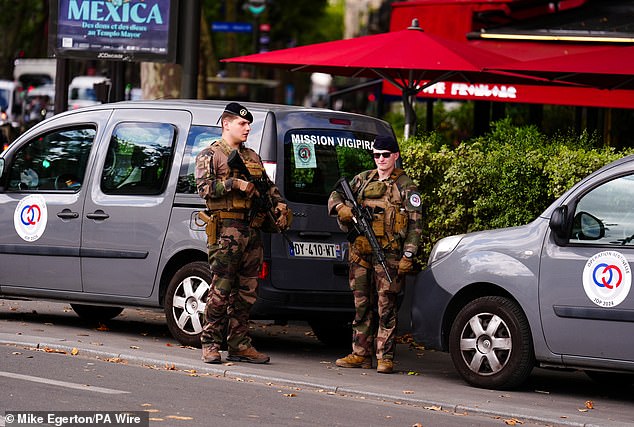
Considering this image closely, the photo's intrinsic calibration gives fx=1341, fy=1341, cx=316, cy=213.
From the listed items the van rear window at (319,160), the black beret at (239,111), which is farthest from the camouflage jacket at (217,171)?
the van rear window at (319,160)

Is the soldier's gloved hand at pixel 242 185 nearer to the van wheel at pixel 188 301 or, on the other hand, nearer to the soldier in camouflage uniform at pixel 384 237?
the soldier in camouflage uniform at pixel 384 237

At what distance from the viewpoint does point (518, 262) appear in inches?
353

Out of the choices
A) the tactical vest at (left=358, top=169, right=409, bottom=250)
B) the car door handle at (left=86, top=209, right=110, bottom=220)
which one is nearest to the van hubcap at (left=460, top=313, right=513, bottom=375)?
the tactical vest at (left=358, top=169, right=409, bottom=250)

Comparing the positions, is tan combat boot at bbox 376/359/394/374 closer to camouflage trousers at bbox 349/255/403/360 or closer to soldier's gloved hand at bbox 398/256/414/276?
camouflage trousers at bbox 349/255/403/360

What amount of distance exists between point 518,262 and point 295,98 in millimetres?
60091

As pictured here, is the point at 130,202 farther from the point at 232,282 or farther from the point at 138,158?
the point at 232,282

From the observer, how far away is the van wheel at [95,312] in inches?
474

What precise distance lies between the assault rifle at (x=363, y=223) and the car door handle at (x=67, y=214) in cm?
244

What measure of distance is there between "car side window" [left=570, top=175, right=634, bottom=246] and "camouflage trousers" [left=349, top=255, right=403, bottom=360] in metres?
1.49

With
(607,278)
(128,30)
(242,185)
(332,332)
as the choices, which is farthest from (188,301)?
(128,30)

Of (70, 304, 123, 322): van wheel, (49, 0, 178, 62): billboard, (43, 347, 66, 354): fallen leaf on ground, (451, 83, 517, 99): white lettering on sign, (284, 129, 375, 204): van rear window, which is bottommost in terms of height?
(70, 304, 123, 322): van wheel

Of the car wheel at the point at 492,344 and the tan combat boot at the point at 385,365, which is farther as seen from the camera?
the tan combat boot at the point at 385,365

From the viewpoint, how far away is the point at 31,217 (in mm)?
11094

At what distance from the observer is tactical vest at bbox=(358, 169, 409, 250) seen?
31.7 ft
